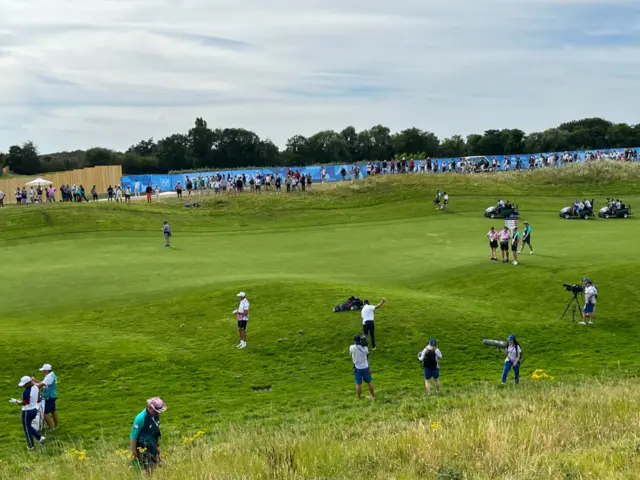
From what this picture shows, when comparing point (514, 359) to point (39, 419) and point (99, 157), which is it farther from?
point (99, 157)

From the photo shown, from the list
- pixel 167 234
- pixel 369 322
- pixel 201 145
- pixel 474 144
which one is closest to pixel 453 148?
pixel 474 144

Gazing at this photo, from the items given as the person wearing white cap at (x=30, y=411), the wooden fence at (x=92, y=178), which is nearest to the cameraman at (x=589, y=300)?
the person wearing white cap at (x=30, y=411)

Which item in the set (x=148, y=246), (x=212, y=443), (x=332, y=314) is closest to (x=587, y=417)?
(x=212, y=443)

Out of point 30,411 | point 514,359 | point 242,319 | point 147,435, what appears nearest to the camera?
point 147,435

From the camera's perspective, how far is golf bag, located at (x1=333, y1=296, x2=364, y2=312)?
1088 inches

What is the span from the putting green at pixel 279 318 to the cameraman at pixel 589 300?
0.73 metres

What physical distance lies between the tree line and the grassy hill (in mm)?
74672

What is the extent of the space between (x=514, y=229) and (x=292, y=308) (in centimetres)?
1424

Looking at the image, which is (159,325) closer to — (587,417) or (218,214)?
(587,417)

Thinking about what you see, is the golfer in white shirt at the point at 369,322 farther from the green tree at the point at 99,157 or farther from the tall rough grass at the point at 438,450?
the green tree at the point at 99,157

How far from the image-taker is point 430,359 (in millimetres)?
19531

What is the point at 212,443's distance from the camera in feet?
46.0

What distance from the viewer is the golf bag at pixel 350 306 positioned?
90.7 ft

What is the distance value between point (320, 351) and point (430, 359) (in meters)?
5.83
